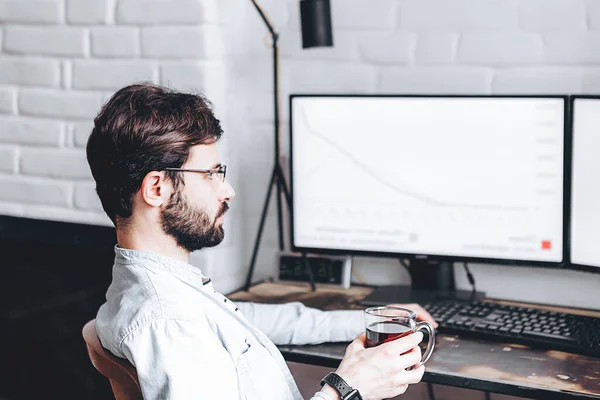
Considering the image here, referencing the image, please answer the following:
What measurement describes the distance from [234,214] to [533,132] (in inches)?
31.3

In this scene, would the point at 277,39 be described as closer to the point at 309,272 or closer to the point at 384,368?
the point at 309,272

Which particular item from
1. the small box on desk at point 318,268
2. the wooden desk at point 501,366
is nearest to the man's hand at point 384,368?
the wooden desk at point 501,366

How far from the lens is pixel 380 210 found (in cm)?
186

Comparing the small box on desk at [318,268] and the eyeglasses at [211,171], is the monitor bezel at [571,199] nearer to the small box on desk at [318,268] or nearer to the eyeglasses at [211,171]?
A: the small box on desk at [318,268]

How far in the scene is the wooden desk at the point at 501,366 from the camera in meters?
1.36

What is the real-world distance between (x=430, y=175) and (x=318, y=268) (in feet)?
1.31

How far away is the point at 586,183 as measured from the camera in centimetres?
167

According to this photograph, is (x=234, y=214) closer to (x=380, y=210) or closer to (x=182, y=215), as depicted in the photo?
(x=380, y=210)

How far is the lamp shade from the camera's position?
6.06ft

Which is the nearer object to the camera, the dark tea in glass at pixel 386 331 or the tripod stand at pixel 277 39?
the dark tea in glass at pixel 386 331

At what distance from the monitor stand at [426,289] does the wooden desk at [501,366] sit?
0.80 feet

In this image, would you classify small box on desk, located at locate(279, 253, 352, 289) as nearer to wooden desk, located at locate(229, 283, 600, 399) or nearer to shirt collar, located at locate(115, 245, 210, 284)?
wooden desk, located at locate(229, 283, 600, 399)

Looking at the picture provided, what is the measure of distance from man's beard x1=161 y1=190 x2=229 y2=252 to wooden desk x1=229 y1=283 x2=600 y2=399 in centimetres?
32

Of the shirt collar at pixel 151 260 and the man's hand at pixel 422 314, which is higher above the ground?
the shirt collar at pixel 151 260
